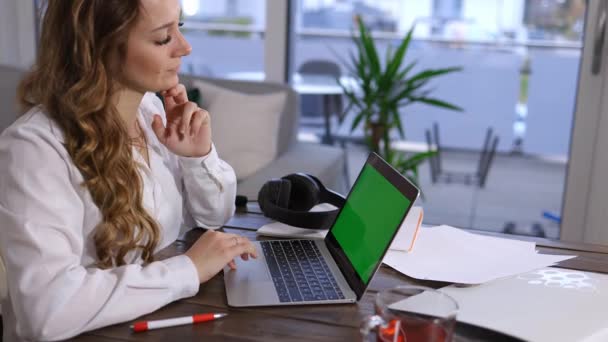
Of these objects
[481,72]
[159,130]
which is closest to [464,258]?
[159,130]

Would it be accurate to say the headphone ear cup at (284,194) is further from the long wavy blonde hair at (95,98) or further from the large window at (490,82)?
the large window at (490,82)

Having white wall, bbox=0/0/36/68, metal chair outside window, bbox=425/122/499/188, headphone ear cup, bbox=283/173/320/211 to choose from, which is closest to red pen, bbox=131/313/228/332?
headphone ear cup, bbox=283/173/320/211

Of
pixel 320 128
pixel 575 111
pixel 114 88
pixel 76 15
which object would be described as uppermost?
pixel 76 15

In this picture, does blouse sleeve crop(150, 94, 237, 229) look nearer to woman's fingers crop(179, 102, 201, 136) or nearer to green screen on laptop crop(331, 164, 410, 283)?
woman's fingers crop(179, 102, 201, 136)

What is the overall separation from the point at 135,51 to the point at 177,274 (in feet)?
1.32

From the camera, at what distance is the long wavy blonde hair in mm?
1118

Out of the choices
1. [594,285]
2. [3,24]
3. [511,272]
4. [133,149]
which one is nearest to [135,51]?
[133,149]

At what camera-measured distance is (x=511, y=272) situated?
3.89 ft

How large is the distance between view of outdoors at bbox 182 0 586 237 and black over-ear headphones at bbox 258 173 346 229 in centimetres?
214

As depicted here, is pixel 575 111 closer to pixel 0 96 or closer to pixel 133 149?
pixel 133 149

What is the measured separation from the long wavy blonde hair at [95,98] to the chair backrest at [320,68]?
2530 mm

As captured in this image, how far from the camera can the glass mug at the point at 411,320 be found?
85 centimetres

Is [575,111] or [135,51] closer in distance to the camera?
[135,51]

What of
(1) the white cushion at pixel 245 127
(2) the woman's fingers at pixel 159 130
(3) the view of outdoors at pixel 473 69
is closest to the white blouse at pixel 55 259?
(2) the woman's fingers at pixel 159 130
